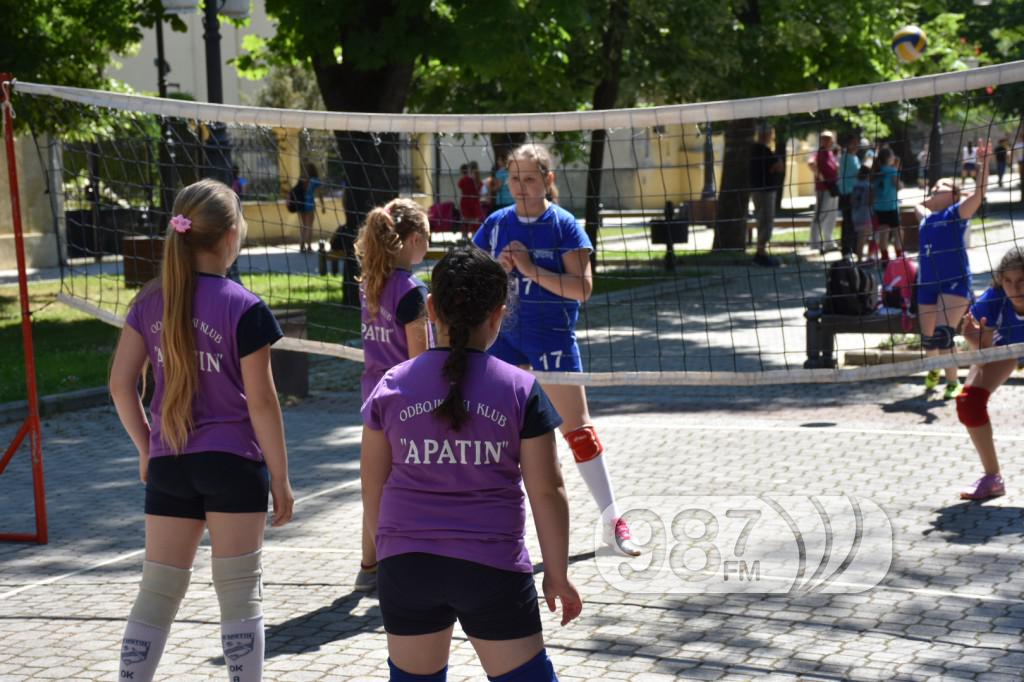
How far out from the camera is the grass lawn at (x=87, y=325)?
12953 mm

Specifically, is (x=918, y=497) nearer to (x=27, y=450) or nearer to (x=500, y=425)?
(x=500, y=425)

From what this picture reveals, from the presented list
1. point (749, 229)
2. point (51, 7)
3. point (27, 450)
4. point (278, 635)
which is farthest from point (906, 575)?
point (749, 229)

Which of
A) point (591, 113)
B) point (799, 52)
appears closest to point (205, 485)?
point (591, 113)

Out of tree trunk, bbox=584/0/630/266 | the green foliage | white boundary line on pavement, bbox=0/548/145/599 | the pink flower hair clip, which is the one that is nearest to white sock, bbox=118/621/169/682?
the pink flower hair clip

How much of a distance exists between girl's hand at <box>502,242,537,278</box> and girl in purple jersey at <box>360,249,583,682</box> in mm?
3182

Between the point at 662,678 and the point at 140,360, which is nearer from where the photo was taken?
the point at 140,360

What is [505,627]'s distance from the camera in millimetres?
3486

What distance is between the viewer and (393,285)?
5.91 meters

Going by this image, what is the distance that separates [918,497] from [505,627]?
200 inches

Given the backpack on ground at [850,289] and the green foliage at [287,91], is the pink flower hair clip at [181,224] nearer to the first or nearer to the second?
the backpack on ground at [850,289]

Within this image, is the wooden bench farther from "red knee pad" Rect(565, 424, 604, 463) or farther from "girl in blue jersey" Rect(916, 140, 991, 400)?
"red knee pad" Rect(565, 424, 604, 463)

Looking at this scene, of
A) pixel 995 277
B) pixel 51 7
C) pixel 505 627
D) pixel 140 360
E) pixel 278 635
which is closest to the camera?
pixel 505 627

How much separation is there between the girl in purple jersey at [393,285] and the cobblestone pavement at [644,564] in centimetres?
92

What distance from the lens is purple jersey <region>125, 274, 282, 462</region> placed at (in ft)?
14.3
